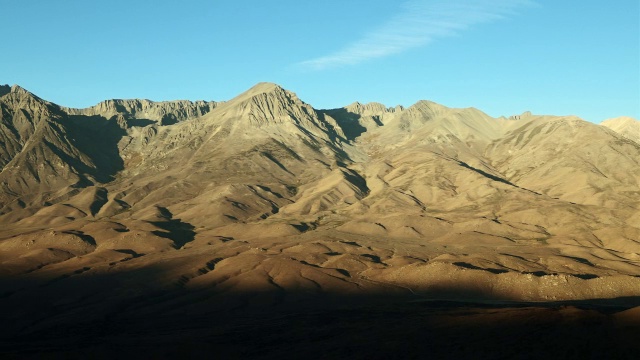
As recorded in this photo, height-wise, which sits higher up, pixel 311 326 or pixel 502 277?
pixel 502 277

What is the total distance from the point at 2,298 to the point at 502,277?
119 m

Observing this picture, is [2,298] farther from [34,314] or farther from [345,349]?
[345,349]

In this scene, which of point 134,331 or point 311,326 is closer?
point 311,326

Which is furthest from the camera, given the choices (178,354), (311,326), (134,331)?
(134,331)

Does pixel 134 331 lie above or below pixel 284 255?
below

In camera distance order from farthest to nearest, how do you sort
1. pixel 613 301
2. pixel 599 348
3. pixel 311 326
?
pixel 613 301, pixel 311 326, pixel 599 348

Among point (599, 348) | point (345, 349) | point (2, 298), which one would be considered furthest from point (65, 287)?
point (599, 348)

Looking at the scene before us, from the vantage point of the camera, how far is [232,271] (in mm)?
174875

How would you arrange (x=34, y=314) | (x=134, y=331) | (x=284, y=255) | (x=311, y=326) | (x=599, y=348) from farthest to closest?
(x=284, y=255)
(x=34, y=314)
(x=134, y=331)
(x=311, y=326)
(x=599, y=348)

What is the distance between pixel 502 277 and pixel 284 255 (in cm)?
7033

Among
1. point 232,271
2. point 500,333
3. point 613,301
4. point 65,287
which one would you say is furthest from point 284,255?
point 500,333

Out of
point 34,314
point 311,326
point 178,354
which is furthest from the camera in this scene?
point 34,314

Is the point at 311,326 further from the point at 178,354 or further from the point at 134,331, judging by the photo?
the point at 134,331

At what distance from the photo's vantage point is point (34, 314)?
14412cm
